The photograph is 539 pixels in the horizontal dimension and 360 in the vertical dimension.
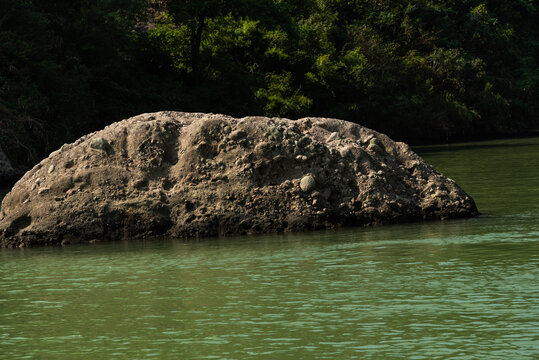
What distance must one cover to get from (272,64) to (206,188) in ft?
112

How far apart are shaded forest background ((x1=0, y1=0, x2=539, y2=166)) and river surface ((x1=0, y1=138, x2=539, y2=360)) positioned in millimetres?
19185

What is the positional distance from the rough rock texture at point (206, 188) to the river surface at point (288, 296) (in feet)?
1.47

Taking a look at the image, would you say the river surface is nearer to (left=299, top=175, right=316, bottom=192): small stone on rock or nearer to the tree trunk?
(left=299, top=175, right=316, bottom=192): small stone on rock

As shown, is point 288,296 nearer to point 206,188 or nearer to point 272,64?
point 206,188

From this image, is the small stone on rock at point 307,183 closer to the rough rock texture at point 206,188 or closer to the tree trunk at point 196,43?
the rough rock texture at point 206,188

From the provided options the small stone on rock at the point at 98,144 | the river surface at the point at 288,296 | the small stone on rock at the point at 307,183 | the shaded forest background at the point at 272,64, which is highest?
the shaded forest background at the point at 272,64

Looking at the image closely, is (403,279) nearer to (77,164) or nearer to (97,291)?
(97,291)

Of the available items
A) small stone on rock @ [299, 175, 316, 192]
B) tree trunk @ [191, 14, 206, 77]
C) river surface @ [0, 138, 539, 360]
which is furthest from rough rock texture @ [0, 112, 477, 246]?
tree trunk @ [191, 14, 206, 77]

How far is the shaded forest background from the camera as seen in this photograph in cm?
3369

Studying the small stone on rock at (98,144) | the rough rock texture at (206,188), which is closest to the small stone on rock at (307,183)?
the rough rock texture at (206,188)

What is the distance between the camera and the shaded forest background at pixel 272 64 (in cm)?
3369

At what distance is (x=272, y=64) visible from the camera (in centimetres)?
4697

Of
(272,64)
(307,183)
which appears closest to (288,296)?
(307,183)

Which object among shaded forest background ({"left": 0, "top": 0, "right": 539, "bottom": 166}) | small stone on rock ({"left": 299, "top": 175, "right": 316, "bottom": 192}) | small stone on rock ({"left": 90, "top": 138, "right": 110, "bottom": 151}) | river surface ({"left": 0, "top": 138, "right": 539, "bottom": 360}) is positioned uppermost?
shaded forest background ({"left": 0, "top": 0, "right": 539, "bottom": 166})
